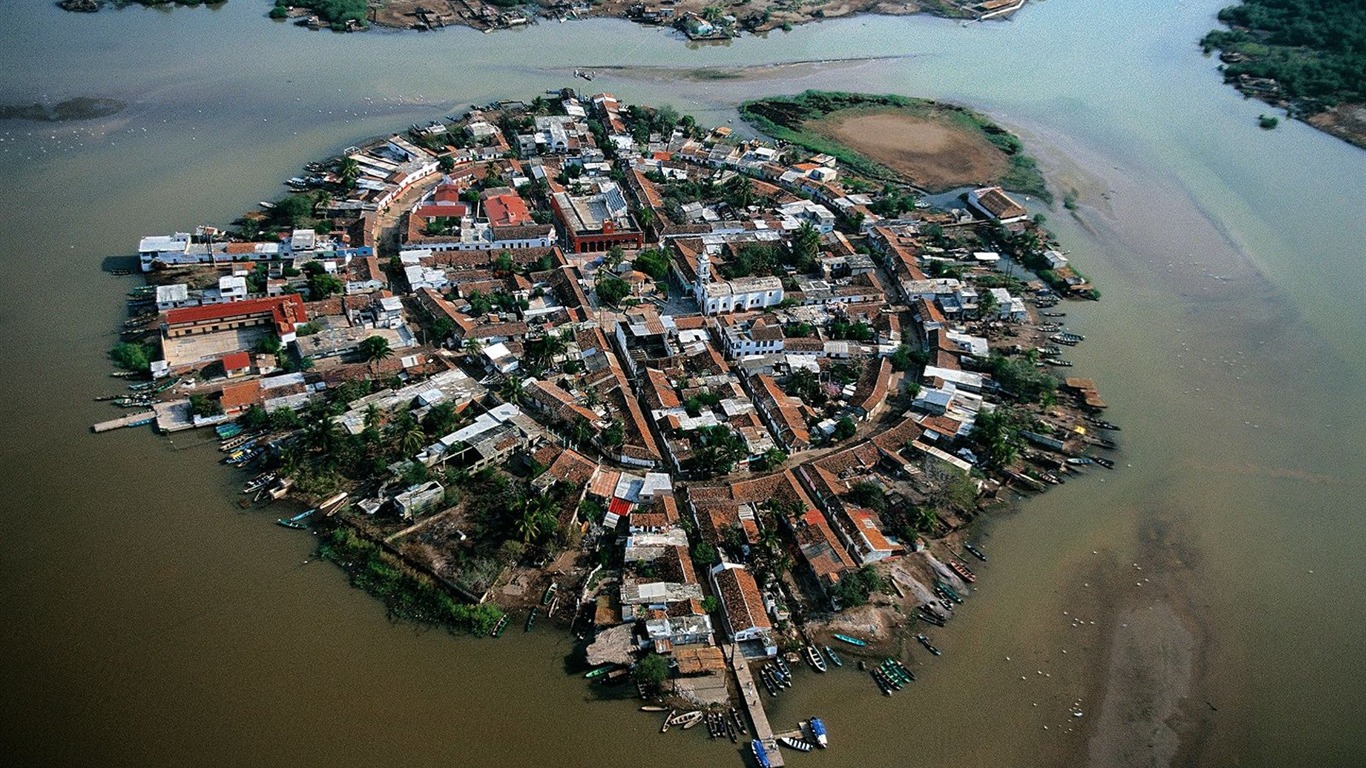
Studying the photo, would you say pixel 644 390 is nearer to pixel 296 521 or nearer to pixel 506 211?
pixel 296 521

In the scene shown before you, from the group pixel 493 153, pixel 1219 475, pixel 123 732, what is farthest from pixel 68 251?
pixel 1219 475

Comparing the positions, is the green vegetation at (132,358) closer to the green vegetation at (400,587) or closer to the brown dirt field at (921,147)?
the green vegetation at (400,587)

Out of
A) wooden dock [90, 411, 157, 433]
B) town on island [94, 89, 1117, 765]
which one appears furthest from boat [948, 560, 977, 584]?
wooden dock [90, 411, 157, 433]

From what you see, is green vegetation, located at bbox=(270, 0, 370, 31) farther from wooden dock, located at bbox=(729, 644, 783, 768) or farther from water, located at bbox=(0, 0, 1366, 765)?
wooden dock, located at bbox=(729, 644, 783, 768)

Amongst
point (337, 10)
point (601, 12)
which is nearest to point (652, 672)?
point (337, 10)

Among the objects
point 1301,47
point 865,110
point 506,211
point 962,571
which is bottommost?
point 962,571

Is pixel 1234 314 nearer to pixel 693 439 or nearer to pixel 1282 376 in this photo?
pixel 1282 376

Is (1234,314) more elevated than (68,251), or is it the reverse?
(68,251)
